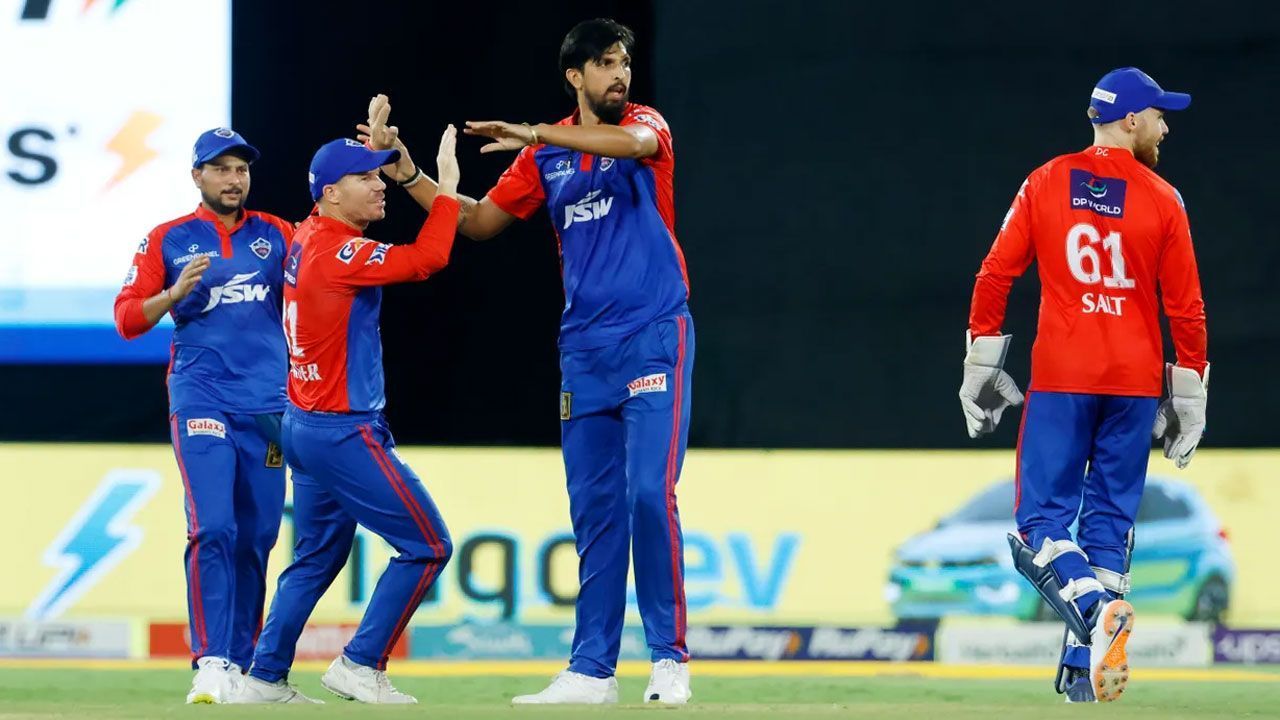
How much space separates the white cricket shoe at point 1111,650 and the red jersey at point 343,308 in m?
2.08

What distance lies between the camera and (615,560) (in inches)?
233

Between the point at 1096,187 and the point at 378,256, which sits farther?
the point at 1096,187

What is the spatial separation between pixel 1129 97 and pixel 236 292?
9.20ft

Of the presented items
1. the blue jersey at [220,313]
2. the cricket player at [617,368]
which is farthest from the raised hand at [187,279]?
the cricket player at [617,368]

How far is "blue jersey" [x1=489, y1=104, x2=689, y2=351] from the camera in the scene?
5891mm

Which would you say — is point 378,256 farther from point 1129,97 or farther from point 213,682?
point 1129,97

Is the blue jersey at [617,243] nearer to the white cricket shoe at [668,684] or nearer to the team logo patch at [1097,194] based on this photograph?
the white cricket shoe at [668,684]

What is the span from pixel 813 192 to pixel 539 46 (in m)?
1.36

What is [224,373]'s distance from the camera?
647 centimetres

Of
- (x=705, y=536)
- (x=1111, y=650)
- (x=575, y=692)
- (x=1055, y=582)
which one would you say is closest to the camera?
(x=1111, y=650)

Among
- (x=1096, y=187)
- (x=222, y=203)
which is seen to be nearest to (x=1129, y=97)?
(x=1096, y=187)

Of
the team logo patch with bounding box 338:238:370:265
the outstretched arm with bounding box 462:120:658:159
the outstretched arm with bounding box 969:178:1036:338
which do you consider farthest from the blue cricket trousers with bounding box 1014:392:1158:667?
the team logo patch with bounding box 338:238:370:265

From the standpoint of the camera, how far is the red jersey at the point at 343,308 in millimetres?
5871

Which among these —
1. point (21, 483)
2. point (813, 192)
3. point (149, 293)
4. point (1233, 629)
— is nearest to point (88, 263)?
point (21, 483)
